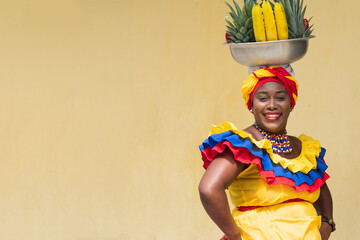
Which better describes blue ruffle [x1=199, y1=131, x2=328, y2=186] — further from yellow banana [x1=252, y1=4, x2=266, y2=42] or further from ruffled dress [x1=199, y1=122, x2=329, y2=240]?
yellow banana [x1=252, y1=4, x2=266, y2=42]

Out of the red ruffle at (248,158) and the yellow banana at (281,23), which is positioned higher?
the yellow banana at (281,23)

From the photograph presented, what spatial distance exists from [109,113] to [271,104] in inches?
100

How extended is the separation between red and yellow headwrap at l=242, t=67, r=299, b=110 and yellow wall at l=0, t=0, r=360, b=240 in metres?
2.16

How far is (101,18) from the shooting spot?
656cm

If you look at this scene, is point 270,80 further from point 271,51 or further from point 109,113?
point 109,113

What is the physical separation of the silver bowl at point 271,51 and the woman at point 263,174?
5 centimetres

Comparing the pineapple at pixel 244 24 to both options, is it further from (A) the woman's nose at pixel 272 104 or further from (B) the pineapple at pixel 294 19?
(A) the woman's nose at pixel 272 104

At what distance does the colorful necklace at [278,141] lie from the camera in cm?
435

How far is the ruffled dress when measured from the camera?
4.19 metres

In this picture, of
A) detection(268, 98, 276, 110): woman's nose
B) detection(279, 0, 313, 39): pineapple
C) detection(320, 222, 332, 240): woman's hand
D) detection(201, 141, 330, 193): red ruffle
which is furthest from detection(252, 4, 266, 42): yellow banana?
detection(320, 222, 332, 240): woman's hand

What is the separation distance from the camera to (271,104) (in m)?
4.31

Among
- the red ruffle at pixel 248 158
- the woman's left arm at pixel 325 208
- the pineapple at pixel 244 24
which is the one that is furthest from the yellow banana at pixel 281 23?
the woman's left arm at pixel 325 208

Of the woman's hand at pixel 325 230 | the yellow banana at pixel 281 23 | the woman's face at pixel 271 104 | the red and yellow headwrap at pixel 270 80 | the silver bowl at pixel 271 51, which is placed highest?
the yellow banana at pixel 281 23

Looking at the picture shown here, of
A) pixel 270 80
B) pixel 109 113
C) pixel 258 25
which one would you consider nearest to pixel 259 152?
pixel 270 80
